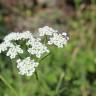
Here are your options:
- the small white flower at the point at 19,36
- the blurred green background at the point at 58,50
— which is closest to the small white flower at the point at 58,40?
the small white flower at the point at 19,36

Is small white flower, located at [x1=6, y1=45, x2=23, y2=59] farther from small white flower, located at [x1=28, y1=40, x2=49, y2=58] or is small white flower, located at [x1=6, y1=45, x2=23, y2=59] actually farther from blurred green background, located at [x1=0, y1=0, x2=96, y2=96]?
blurred green background, located at [x1=0, y1=0, x2=96, y2=96]

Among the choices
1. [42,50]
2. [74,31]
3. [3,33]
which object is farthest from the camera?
[74,31]

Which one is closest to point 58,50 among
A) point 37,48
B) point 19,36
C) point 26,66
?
point 19,36

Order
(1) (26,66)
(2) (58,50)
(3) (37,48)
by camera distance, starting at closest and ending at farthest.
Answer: (1) (26,66) < (3) (37,48) < (2) (58,50)

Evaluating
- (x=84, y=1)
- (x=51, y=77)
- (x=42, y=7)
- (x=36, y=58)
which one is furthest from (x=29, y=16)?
(x=36, y=58)

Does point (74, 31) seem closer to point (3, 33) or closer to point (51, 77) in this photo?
point (3, 33)

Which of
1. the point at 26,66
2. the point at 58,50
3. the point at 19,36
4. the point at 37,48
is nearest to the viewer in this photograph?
the point at 26,66

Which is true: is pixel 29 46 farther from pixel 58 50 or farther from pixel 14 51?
pixel 58 50
